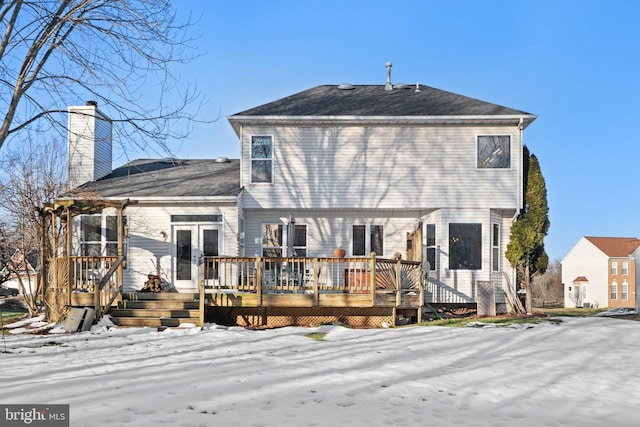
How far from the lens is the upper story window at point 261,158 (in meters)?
16.1

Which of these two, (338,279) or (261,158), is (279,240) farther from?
(338,279)

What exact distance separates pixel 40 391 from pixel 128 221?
11074 mm

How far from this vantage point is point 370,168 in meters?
16.0

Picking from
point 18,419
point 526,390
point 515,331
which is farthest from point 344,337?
point 18,419

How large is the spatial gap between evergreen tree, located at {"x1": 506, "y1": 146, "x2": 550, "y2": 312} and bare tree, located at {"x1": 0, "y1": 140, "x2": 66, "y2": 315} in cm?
1358

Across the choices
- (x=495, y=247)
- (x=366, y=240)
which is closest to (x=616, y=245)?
(x=495, y=247)

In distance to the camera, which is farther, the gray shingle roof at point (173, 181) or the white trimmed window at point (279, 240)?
the white trimmed window at point (279, 240)

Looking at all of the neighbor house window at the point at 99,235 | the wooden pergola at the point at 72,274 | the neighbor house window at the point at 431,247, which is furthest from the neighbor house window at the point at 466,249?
the neighbor house window at the point at 99,235

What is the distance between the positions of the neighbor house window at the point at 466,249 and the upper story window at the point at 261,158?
556cm

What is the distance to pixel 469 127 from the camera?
52.0 ft

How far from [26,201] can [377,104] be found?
11.4 metres

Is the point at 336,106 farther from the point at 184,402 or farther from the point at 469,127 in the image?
the point at 184,402

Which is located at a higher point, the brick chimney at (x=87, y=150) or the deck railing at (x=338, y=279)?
the brick chimney at (x=87, y=150)

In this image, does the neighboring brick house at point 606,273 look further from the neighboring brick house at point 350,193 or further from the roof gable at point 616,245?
the neighboring brick house at point 350,193
